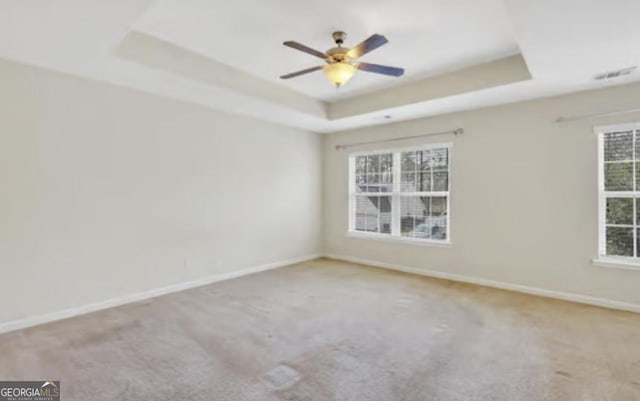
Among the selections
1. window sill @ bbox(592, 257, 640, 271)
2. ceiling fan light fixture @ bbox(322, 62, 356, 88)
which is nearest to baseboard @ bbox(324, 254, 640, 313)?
window sill @ bbox(592, 257, 640, 271)

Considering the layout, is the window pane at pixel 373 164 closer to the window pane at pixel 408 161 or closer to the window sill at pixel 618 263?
the window pane at pixel 408 161

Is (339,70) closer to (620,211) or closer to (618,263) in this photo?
(620,211)

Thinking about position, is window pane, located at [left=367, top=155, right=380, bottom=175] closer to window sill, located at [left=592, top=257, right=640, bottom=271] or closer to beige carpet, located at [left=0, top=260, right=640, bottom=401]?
beige carpet, located at [left=0, top=260, right=640, bottom=401]

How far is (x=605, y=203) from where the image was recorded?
12.4 ft

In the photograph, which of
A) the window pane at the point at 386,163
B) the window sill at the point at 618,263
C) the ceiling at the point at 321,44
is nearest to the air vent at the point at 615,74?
the ceiling at the point at 321,44

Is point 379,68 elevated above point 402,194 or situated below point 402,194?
above

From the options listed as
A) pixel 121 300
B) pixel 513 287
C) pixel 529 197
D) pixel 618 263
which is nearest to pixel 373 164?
pixel 529 197

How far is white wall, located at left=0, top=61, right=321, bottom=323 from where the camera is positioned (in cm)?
314

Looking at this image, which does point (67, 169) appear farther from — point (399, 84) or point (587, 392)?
point (587, 392)

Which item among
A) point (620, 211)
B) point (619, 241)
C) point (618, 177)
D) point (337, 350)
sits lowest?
point (337, 350)

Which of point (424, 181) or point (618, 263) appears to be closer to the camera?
point (618, 263)

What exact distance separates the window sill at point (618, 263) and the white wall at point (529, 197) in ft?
0.17

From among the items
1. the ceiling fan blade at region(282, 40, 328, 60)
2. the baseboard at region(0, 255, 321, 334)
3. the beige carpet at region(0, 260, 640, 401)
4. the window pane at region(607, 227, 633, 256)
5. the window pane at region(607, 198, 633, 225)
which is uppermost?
the ceiling fan blade at region(282, 40, 328, 60)

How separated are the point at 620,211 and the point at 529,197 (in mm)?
859
